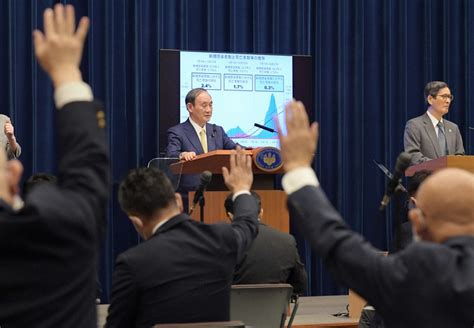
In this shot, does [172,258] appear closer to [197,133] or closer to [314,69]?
[197,133]

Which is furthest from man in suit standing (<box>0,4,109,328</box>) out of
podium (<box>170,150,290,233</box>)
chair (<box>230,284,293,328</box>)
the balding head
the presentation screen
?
the presentation screen

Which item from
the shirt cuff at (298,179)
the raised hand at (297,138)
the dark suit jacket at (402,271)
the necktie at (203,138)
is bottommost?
the dark suit jacket at (402,271)

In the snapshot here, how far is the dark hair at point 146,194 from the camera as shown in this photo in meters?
2.61

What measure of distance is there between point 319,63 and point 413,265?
680cm

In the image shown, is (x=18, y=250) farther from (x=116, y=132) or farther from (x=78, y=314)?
(x=116, y=132)

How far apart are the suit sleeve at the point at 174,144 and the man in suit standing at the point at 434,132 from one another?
2091 millimetres

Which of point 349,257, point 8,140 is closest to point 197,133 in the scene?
point 8,140

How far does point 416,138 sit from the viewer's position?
22.9 feet

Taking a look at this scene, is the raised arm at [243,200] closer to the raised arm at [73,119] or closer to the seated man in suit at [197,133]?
the raised arm at [73,119]

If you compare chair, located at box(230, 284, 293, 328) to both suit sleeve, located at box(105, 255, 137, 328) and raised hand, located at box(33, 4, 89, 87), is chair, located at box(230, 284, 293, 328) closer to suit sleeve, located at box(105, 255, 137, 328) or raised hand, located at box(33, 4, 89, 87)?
suit sleeve, located at box(105, 255, 137, 328)

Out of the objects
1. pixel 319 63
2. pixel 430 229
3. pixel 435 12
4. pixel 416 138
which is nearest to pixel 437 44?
pixel 435 12

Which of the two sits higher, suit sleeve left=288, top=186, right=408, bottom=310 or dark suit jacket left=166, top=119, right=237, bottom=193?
dark suit jacket left=166, top=119, right=237, bottom=193

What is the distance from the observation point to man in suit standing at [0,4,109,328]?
132cm

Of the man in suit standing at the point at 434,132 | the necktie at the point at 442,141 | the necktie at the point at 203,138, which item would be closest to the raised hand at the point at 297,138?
the necktie at the point at 203,138
